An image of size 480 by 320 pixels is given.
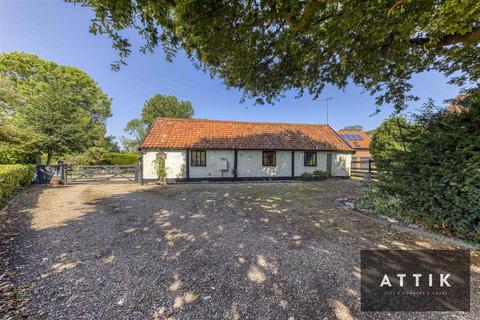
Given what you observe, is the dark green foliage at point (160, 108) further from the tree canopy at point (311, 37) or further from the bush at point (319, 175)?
the tree canopy at point (311, 37)

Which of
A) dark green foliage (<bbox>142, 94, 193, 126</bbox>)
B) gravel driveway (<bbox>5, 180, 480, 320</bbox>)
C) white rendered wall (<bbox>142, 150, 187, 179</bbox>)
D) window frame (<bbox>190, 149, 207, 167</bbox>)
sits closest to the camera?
gravel driveway (<bbox>5, 180, 480, 320</bbox>)

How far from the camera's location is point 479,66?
562cm

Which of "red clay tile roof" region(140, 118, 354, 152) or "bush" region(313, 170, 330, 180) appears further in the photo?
"bush" region(313, 170, 330, 180)

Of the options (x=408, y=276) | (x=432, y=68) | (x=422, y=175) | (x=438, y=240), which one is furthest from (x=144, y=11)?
(x=432, y=68)

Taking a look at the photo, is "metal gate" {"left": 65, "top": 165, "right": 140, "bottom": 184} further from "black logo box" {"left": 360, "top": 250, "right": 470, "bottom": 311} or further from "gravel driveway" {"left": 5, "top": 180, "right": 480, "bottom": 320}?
"black logo box" {"left": 360, "top": 250, "right": 470, "bottom": 311}

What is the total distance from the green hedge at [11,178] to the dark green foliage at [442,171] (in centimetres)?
1260

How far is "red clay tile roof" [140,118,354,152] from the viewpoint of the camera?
13.7m

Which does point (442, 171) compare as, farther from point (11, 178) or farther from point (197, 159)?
point (11, 178)

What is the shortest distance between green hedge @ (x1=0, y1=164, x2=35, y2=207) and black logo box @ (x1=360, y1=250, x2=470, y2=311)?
34.6 ft

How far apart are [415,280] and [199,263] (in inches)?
133

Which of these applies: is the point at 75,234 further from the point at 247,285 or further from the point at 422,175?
the point at 422,175

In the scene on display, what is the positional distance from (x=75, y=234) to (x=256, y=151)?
11736 millimetres

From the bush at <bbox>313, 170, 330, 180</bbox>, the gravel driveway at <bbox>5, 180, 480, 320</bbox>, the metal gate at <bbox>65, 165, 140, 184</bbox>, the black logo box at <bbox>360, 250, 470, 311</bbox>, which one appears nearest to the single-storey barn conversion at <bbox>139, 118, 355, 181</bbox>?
the bush at <bbox>313, 170, 330, 180</bbox>

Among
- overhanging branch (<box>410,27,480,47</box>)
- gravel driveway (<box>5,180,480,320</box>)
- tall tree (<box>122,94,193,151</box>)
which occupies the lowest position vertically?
gravel driveway (<box>5,180,480,320</box>)
